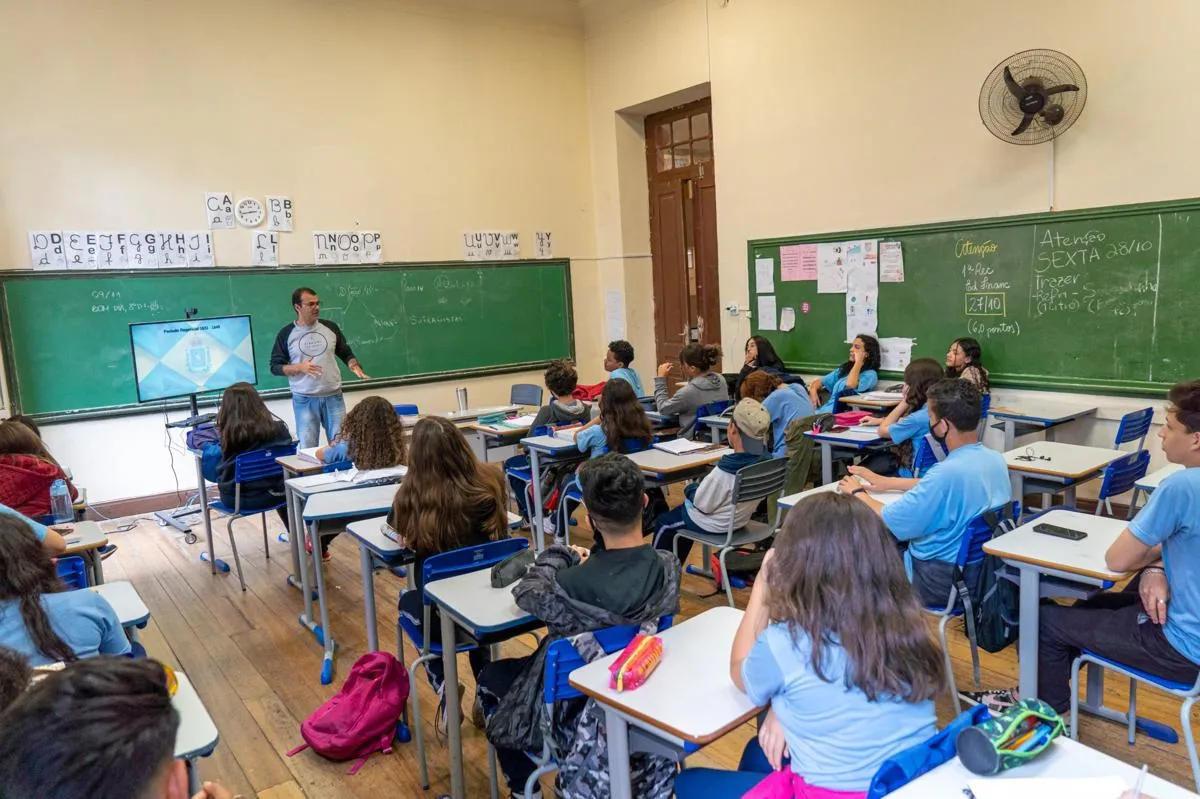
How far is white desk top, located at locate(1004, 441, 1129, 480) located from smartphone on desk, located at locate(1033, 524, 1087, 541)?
0.79 metres

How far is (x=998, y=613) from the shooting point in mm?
2758

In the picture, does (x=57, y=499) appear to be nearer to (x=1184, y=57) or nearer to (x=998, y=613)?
(x=998, y=613)

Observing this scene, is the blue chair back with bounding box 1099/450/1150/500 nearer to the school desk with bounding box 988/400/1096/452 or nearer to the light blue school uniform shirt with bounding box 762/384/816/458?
the school desk with bounding box 988/400/1096/452

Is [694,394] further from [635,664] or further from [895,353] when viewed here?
[635,664]

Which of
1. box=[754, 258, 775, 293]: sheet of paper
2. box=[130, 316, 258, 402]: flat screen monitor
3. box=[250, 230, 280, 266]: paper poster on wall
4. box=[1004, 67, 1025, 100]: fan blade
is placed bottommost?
box=[130, 316, 258, 402]: flat screen monitor

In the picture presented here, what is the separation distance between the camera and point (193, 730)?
5.90ft

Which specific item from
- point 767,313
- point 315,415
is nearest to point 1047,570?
point 315,415

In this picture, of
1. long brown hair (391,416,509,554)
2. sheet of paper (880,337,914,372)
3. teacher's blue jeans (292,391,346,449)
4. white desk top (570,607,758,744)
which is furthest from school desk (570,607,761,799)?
sheet of paper (880,337,914,372)

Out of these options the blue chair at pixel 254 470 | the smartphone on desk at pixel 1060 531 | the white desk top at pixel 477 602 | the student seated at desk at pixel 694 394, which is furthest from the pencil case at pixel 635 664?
the student seated at desk at pixel 694 394

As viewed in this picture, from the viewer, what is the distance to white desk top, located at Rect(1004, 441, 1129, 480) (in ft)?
12.3

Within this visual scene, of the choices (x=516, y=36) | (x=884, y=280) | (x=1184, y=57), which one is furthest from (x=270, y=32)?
(x=1184, y=57)

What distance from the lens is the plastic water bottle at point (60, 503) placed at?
373cm

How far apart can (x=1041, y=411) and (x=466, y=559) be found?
14.5ft

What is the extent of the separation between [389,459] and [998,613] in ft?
9.48
